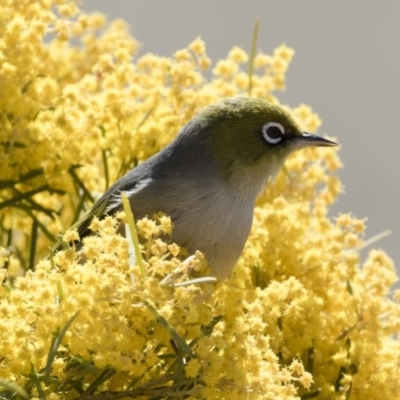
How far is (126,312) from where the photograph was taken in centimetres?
141

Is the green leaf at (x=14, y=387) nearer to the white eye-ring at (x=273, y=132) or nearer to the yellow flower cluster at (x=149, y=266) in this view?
the yellow flower cluster at (x=149, y=266)

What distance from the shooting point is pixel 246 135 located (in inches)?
83.0

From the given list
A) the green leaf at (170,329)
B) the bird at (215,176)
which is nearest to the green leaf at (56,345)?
the green leaf at (170,329)

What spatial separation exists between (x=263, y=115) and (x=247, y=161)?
0.11 metres

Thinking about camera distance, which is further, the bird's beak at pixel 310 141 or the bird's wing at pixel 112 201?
the bird's beak at pixel 310 141

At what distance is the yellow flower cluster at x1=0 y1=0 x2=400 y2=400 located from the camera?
1416mm

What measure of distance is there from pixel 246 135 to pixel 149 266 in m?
0.72

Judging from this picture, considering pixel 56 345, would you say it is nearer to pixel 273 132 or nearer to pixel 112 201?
pixel 112 201

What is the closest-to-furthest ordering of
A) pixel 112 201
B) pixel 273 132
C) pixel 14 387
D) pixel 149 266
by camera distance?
1. pixel 14 387
2. pixel 149 266
3. pixel 112 201
4. pixel 273 132

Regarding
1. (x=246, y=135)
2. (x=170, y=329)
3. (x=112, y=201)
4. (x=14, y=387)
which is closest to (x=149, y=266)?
(x=170, y=329)

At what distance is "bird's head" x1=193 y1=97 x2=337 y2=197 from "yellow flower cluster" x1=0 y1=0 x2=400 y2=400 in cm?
10

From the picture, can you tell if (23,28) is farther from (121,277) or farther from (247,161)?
(121,277)

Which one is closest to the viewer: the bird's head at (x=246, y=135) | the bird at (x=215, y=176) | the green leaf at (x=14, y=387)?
the green leaf at (x=14, y=387)

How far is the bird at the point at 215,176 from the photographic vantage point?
1.91 meters
